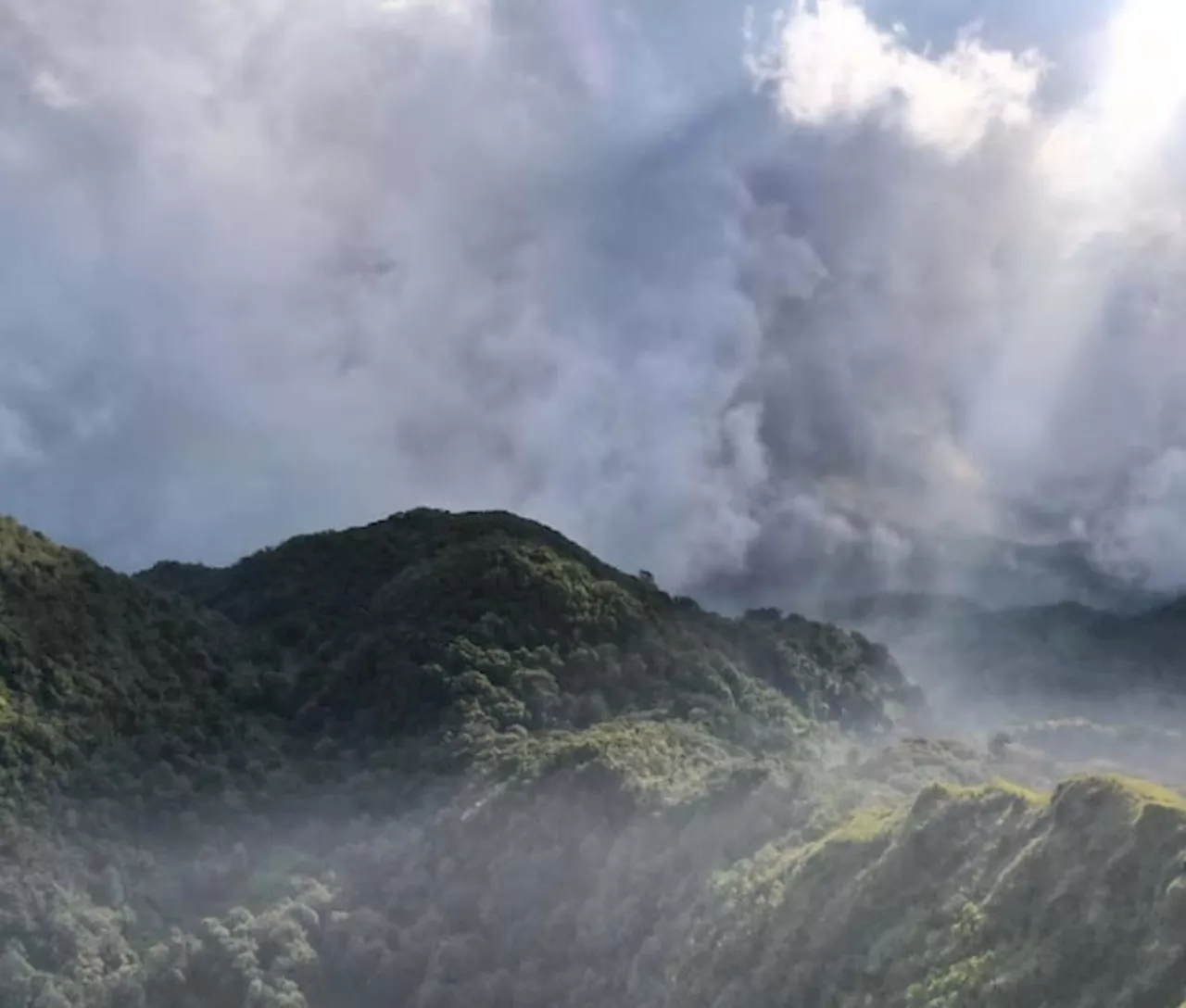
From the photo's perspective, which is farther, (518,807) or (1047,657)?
(1047,657)

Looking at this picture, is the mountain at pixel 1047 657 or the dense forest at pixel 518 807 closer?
the dense forest at pixel 518 807

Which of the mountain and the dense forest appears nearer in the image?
the dense forest

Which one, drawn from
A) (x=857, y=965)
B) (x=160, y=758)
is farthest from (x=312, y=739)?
(x=857, y=965)

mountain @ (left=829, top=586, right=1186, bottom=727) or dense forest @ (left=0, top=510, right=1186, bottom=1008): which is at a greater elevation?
mountain @ (left=829, top=586, right=1186, bottom=727)

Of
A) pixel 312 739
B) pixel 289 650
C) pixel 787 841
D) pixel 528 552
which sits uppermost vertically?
pixel 528 552

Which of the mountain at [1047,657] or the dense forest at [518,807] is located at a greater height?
the mountain at [1047,657]

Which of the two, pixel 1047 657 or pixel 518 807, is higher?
pixel 1047 657

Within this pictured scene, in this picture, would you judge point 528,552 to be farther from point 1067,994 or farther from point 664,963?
point 1067,994

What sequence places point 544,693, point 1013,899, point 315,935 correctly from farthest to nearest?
1. point 544,693
2. point 315,935
3. point 1013,899
